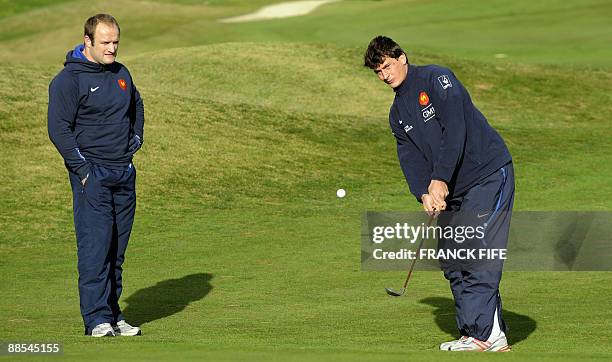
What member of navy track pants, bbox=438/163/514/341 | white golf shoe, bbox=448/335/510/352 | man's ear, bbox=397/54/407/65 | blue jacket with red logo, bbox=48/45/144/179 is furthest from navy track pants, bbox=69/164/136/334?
white golf shoe, bbox=448/335/510/352

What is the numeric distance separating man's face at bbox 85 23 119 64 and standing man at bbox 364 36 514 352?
6.21 feet

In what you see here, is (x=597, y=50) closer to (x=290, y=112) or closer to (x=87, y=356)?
(x=290, y=112)

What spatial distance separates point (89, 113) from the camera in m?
8.67

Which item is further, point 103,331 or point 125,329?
point 125,329

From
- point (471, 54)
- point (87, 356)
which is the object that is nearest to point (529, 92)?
point (471, 54)

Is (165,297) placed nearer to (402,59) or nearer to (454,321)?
(454,321)

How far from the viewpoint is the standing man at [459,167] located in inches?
307

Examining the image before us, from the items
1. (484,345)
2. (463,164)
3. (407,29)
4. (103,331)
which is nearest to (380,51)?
(463,164)

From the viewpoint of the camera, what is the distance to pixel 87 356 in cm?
637

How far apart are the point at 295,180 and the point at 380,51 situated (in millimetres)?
10727

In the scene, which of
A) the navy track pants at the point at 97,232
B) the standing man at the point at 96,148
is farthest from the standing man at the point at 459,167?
the navy track pants at the point at 97,232

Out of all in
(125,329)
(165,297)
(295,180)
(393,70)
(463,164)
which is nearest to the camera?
(393,70)

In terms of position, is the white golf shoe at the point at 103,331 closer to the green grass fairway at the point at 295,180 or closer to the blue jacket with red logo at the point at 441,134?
the green grass fairway at the point at 295,180

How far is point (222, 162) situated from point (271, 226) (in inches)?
157
